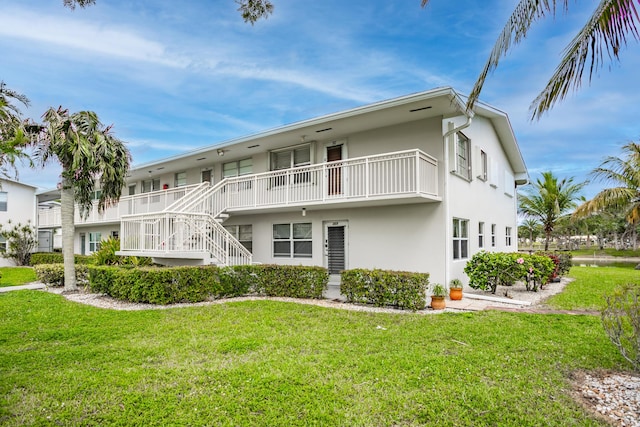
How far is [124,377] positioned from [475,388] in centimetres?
423

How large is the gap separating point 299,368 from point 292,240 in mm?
9522

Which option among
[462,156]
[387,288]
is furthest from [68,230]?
[462,156]

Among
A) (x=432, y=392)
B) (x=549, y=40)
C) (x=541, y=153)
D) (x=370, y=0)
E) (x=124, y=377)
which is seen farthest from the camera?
(x=541, y=153)

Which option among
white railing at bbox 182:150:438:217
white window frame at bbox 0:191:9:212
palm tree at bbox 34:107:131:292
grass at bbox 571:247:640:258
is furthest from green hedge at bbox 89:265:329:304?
grass at bbox 571:247:640:258

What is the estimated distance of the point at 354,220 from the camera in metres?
12.7

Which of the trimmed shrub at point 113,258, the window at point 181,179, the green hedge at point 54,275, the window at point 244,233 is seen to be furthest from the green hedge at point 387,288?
the window at point 181,179

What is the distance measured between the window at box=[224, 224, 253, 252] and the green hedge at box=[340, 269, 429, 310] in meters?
6.80

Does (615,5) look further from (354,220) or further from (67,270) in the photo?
(67,270)

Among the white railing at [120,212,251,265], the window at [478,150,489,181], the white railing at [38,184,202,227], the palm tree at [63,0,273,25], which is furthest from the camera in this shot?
the white railing at [38,184,202,227]

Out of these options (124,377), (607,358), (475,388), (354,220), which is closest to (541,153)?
(354,220)

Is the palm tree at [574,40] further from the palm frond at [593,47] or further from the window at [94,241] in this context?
the window at [94,241]

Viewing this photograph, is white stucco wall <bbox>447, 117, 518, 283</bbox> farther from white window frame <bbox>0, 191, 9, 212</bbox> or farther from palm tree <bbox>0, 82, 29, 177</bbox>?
white window frame <bbox>0, 191, 9, 212</bbox>

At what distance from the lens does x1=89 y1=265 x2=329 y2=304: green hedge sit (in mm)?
9781

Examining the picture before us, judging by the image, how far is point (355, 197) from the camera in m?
11.1
